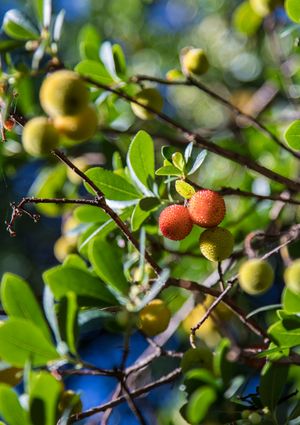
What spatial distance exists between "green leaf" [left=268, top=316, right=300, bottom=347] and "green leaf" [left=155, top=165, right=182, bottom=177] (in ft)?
0.91

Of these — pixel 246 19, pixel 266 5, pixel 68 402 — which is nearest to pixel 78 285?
pixel 68 402

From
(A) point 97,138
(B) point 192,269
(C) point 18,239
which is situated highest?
(A) point 97,138

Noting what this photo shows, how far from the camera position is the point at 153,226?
1.33 m

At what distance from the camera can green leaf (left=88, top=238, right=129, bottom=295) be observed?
0.99 metres

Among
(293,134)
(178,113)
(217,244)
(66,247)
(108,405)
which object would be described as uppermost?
(293,134)

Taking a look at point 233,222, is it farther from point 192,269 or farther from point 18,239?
point 18,239

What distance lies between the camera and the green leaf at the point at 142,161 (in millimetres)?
1149

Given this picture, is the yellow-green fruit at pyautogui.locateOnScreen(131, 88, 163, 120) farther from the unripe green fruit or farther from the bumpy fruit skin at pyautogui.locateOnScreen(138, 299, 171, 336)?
the unripe green fruit

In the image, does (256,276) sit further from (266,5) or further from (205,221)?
(266,5)

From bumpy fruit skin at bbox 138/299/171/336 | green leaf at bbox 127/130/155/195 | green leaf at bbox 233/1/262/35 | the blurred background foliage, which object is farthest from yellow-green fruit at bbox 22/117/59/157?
green leaf at bbox 233/1/262/35

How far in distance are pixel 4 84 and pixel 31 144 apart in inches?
5.0

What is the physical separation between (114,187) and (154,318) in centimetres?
24

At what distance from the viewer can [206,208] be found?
102 centimetres

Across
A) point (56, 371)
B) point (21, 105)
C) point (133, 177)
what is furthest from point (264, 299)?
point (56, 371)
